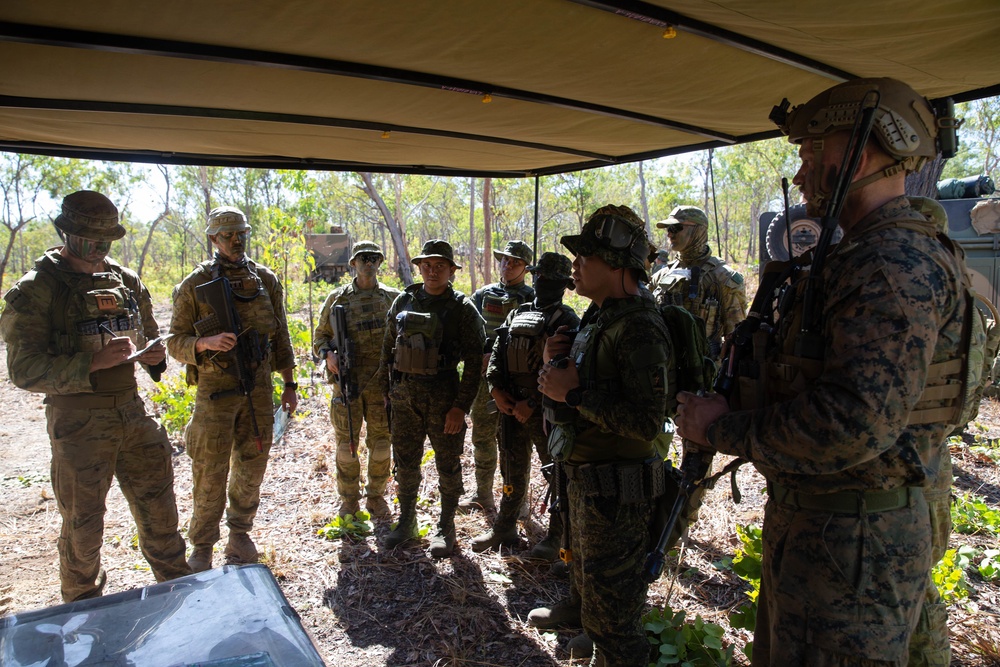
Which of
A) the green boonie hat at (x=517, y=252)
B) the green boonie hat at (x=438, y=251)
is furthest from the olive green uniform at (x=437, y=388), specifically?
the green boonie hat at (x=517, y=252)

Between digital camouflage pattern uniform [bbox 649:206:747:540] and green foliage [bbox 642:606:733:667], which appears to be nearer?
green foliage [bbox 642:606:733:667]

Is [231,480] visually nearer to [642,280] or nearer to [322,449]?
[322,449]

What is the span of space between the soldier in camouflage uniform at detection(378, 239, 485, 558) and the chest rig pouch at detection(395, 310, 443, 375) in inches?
0.4

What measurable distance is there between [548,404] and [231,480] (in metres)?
2.71

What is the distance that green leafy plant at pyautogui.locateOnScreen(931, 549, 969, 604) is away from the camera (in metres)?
2.93

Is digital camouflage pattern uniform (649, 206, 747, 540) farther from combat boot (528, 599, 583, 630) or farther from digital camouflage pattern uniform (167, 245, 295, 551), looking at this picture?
digital camouflage pattern uniform (167, 245, 295, 551)

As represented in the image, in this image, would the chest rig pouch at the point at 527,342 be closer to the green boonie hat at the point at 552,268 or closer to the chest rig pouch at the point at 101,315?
the green boonie hat at the point at 552,268

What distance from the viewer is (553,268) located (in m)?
3.95

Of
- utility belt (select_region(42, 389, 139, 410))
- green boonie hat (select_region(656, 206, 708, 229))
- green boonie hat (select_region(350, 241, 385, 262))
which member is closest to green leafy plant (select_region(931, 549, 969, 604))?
green boonie hat (select_region(656, 206, 708, 229))

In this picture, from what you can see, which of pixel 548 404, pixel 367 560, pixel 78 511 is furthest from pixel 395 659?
pixel 78 511

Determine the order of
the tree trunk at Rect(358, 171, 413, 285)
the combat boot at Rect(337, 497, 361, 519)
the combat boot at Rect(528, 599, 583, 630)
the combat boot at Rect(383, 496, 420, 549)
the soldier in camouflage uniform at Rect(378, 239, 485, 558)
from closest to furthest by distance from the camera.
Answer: the combat boot at Rect(528, 599, 583, 630) < the soldier in camouflage uniform at Rect(378, 239, 485, 558) < the combat boot at Rect(383, 496, 420, 549) < the combat boot at Rect(337, 497, 361, 519) < the tree trunk at Rect(358, 171, 413, 285)

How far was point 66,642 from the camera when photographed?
4.26 feet

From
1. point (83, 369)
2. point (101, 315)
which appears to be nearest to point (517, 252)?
point (101, 315)

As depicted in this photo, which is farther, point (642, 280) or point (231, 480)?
point (231, 480)
